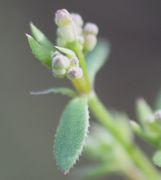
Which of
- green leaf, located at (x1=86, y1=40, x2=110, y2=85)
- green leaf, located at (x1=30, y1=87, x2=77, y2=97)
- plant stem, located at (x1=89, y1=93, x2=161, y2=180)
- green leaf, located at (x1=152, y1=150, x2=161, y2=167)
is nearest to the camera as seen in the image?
green leaf, located at (x1=152, y1=150, x2=161, y2=167)

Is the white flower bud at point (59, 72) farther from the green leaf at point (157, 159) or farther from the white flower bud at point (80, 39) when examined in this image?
the green leaf at point (157, 159)

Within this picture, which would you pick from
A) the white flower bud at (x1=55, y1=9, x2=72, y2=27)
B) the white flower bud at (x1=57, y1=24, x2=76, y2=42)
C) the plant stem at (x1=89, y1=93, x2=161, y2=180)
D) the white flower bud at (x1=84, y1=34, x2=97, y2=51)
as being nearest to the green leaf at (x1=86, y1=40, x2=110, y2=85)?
the plant stem at (x1=89, y1=93, x2=161, y2=180)

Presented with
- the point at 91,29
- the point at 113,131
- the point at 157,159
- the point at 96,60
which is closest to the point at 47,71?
the point at 96,60

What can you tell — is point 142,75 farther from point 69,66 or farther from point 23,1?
point 69,66

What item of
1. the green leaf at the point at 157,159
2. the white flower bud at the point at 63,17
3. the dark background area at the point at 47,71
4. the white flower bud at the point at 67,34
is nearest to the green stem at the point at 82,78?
the white flower bud at the point at 67,34

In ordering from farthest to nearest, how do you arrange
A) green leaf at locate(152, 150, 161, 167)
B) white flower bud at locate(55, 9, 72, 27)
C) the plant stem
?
the plant stem → white flower bud at locate(55, 9, 72, 27) → green leaf at locate(152, 150, 161, 167)

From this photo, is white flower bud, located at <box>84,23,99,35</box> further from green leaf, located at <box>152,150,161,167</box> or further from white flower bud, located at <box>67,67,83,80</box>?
green leaf, located at <box>152,150,161,167</box>
